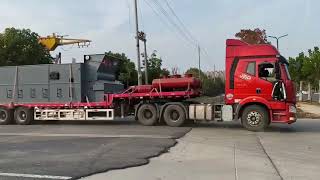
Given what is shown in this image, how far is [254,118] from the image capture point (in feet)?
62.3

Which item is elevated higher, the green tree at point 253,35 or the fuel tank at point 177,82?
the green tree at point 253,35

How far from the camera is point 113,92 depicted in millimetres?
22609

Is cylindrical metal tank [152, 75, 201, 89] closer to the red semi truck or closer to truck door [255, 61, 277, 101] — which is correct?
the red semi truck

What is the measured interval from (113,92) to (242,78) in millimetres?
6200

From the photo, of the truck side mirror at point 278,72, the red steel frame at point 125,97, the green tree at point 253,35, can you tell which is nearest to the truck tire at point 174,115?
the red steel frame at point 125,97

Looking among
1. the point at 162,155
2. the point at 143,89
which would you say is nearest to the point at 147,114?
the point at 143,89

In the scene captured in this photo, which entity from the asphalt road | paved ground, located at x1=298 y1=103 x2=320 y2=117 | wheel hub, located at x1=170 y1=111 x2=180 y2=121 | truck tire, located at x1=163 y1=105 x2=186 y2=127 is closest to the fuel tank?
truck tire, located at x1=163 y1=105 x2=186 y2=127

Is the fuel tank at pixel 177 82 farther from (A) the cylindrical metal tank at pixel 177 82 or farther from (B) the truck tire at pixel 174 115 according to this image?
(B) the truck tire at pixel 174 115

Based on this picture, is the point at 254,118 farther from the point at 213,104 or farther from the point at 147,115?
the point at 147,115

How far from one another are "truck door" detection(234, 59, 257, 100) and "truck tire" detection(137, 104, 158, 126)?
3786mm

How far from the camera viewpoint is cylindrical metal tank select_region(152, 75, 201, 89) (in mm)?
20828

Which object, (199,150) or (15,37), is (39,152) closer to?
(199,150)

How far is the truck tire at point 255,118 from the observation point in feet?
61.9

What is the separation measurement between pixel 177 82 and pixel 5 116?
874cm
